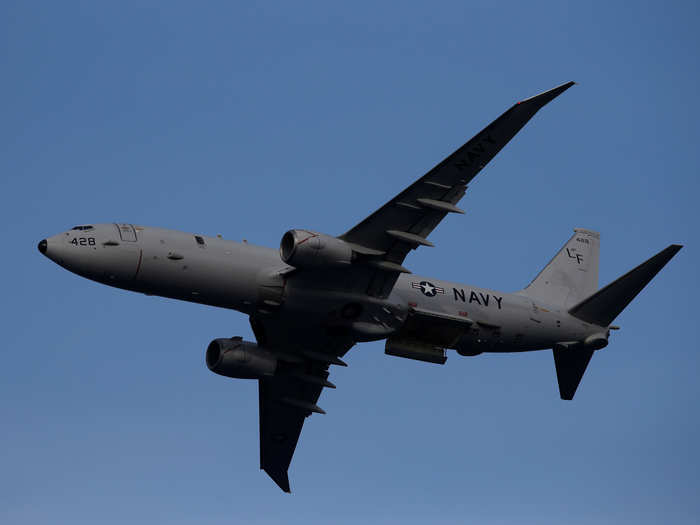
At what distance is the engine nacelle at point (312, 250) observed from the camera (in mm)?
49312

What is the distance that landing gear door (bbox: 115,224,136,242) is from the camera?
50.4 meters

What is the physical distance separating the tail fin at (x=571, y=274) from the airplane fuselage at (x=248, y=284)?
472cm

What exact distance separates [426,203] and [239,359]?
1312 cm

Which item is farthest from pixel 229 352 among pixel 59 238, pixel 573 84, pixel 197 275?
pixel 573 84

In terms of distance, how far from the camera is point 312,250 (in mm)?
49469

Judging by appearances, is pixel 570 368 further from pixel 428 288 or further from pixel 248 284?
pixel 248 284

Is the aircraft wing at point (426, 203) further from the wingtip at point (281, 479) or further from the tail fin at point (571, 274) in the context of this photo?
the wingtip at point (281, 479)

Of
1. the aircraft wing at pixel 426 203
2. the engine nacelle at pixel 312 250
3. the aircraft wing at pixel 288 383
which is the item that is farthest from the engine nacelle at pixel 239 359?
the engine nacelle at pixel 312 250

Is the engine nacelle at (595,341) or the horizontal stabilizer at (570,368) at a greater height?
the engine nacelle at (595,341)

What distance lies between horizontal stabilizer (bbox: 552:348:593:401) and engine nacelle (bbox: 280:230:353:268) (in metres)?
15.4

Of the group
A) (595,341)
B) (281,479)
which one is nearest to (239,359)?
(281,479)

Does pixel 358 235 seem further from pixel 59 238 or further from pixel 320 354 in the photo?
pixel 59 238

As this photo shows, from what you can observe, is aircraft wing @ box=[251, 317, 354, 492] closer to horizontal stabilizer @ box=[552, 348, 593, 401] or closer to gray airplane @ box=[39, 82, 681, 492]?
gray airplane @ box=[39, 82, 681, 492]

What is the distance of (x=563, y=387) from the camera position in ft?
201
